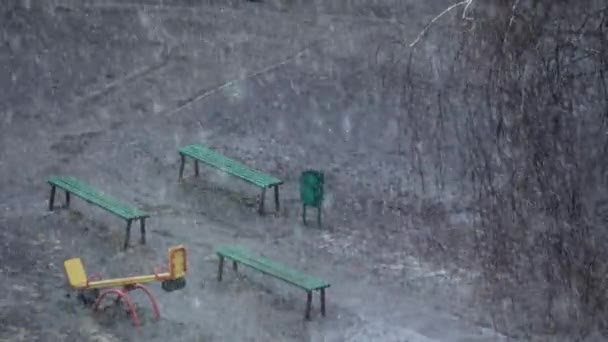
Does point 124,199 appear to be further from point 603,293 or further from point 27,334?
point 603,293

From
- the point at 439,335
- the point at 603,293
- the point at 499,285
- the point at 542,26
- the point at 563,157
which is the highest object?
the point at 542,26

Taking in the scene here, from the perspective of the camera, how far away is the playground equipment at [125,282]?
9.45 metres

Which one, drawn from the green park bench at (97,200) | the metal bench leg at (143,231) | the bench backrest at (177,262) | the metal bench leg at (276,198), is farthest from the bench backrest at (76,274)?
the metal bench leg at (276,198)

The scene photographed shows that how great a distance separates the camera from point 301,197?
11633 mm

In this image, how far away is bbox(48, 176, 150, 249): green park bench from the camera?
35.5 feet

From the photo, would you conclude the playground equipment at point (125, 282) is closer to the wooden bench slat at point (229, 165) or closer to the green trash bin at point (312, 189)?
the green trash bin at point (312, 189)

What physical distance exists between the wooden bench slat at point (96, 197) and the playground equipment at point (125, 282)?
125 cm

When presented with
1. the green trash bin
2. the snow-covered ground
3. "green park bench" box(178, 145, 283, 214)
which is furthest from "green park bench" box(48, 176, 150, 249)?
the green trash bin

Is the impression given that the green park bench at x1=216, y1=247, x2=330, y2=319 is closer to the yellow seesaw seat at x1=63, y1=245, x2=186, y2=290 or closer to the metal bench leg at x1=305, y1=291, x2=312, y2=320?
the metal bench leg at x1=305, y1=291, x2=312, y2=320

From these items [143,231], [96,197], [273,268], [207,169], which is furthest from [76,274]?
[207,169]

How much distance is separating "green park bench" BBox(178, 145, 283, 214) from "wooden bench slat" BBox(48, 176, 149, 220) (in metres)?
1.12

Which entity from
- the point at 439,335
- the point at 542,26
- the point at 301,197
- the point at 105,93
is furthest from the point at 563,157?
the point at 105,93

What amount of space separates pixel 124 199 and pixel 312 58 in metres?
5.65

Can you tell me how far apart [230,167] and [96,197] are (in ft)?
5.10
